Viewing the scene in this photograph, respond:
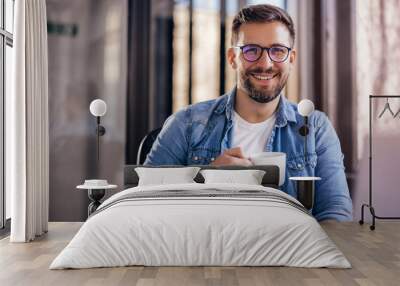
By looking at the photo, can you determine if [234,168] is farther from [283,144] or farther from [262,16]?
[262,16]

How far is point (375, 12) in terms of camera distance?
6957mm

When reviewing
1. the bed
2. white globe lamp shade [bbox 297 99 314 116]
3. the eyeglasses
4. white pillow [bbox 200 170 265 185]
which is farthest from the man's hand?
the bed

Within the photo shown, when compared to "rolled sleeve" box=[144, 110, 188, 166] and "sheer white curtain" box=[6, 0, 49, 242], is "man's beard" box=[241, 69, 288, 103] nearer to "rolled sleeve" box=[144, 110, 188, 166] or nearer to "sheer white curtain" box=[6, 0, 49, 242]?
"rolled sleeve" box=[144, 110, 188, 166]

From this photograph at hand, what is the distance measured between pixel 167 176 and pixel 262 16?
2132 millimetres

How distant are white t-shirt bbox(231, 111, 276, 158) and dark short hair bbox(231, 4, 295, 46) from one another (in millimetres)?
967

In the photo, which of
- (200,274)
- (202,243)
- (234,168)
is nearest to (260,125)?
(234,168)

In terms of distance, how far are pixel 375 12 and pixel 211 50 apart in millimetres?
1925

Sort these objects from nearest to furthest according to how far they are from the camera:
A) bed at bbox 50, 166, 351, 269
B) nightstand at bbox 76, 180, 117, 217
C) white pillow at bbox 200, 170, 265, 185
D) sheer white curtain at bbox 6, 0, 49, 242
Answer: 1. bed at bbox 50, 166, 351, 269
2. sheer white curtain at bbox 6, 0, 49, 242
3. white pillow at bbox 200, 170, 265, 185
4. nightstand at bbox 76, 180, 117, 217

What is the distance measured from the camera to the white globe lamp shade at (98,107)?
6645mm

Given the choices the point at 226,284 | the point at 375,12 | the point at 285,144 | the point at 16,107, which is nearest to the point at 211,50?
the point at 285,144

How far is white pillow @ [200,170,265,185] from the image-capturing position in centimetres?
619

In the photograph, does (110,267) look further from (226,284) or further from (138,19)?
(138,19)

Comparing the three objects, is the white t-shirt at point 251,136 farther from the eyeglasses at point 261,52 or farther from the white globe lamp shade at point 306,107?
the eyeglasses at point 261,52

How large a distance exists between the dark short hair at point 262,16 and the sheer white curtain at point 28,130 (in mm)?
2203
